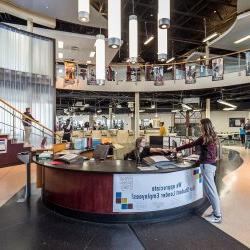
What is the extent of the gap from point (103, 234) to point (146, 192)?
825 mm

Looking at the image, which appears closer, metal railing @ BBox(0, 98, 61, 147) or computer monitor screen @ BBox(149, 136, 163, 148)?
metal railing @ BBox(0, 98, 61, 147)

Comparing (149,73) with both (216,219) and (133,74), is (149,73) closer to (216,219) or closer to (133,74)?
(133,74)

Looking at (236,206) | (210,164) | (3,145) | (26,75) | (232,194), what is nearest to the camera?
(210,164)

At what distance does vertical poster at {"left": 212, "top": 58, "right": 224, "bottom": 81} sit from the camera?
12.1 metres

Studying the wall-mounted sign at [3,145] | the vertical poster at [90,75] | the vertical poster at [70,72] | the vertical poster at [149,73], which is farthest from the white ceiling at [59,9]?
the wall-mounted sign at [3,145]

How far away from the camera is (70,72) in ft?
43.0

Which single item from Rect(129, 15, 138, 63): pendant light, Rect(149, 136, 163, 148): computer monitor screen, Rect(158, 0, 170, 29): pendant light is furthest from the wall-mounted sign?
Rect(158, 0, 170, 29): pendant light

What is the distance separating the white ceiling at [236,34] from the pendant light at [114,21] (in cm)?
851

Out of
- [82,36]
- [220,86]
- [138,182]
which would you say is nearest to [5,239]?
[138,182]

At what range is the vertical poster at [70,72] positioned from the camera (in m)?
13.0

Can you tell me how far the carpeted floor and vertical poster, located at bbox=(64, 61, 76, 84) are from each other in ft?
33.1

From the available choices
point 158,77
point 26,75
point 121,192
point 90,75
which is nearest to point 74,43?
point 90,75

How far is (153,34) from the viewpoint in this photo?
15.6 metres

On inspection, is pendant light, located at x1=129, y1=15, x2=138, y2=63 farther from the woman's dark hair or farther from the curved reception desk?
the curved reception desk
